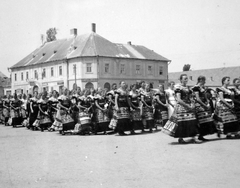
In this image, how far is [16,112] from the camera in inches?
830

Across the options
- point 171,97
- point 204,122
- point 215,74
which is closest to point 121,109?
point 171,97

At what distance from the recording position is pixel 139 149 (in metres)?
8.87

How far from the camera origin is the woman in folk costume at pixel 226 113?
1008 centimetres

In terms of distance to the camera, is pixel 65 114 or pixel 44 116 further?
pixel 44 116

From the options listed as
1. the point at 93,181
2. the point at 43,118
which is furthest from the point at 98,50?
the point at 93,181

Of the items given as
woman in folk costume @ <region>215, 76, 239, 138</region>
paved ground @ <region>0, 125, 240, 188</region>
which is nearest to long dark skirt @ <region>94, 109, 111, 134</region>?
paved ground @ <region>0, 125, 240, 188</region>

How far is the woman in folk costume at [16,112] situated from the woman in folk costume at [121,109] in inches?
397

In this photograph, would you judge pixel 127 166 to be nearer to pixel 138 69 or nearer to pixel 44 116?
pixel 44 116

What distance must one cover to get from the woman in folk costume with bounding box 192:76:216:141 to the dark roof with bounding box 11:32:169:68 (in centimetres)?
3930

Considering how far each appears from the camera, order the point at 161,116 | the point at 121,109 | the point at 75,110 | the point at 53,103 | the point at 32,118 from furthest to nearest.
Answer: the point at 32,118 → the point at 53,103 → the point at 75,110 → the point at 161,116 → the point at 121,109

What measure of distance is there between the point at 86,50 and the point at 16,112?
96.8 feet

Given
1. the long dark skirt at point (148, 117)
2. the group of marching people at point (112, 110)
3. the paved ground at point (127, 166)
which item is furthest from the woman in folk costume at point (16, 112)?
the paved ground at point (127, 166)

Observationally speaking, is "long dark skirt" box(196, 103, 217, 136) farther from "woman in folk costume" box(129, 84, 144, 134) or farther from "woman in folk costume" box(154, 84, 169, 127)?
"woman in folk costume" box(129, 84, 144, 134)

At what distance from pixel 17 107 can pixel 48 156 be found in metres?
13.6
